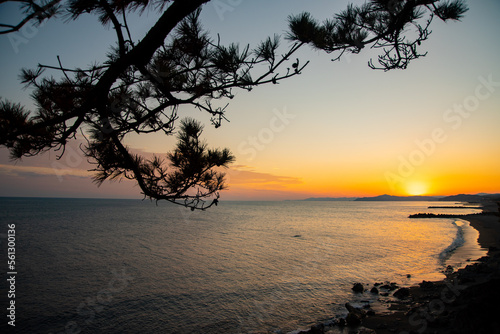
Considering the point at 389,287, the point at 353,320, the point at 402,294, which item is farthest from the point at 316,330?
the point at 389,287

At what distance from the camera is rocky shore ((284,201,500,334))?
277cm

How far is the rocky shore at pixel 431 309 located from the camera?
2770 millimetres

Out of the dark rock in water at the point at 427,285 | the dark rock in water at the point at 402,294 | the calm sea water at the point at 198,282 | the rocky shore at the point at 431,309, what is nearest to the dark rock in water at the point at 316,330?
the rocky shore at the point at 431,309

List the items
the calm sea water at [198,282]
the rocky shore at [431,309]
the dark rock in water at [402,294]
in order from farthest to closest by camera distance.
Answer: the dark rock in water at [402,294], the calm sea water at [198,282], the rocky shore at [431,309]

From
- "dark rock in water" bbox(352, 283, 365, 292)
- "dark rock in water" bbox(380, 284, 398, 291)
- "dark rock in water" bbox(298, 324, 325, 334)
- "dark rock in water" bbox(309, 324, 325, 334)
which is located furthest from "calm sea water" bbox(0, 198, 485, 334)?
"dark rock in water" bbox(380, 284, 398, 291)

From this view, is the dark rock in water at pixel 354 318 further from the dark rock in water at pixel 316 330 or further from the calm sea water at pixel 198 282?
the calm sea water at pixel 198 282

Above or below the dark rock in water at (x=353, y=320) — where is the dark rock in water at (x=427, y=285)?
above

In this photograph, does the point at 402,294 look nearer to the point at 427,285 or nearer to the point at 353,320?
the point at 427,285

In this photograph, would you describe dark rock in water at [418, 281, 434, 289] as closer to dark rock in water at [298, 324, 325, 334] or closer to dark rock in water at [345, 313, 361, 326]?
dark rock in water at [345, 313, 361, 326]

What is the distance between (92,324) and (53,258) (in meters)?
9.87

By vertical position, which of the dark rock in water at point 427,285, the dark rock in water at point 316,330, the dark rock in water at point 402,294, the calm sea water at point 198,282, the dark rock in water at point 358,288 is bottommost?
the calm sea water at point 198,282

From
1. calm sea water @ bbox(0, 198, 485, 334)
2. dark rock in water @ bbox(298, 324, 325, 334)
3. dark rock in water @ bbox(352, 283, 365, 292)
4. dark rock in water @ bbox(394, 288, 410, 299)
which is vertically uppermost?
dark rock in water @ bbox(394, 288, 410, 299)

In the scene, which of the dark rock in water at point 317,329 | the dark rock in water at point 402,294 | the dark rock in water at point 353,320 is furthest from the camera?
the dark rock in water at point 402,294

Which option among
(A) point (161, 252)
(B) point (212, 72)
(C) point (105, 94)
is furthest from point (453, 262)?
(A) point (161, 252)
